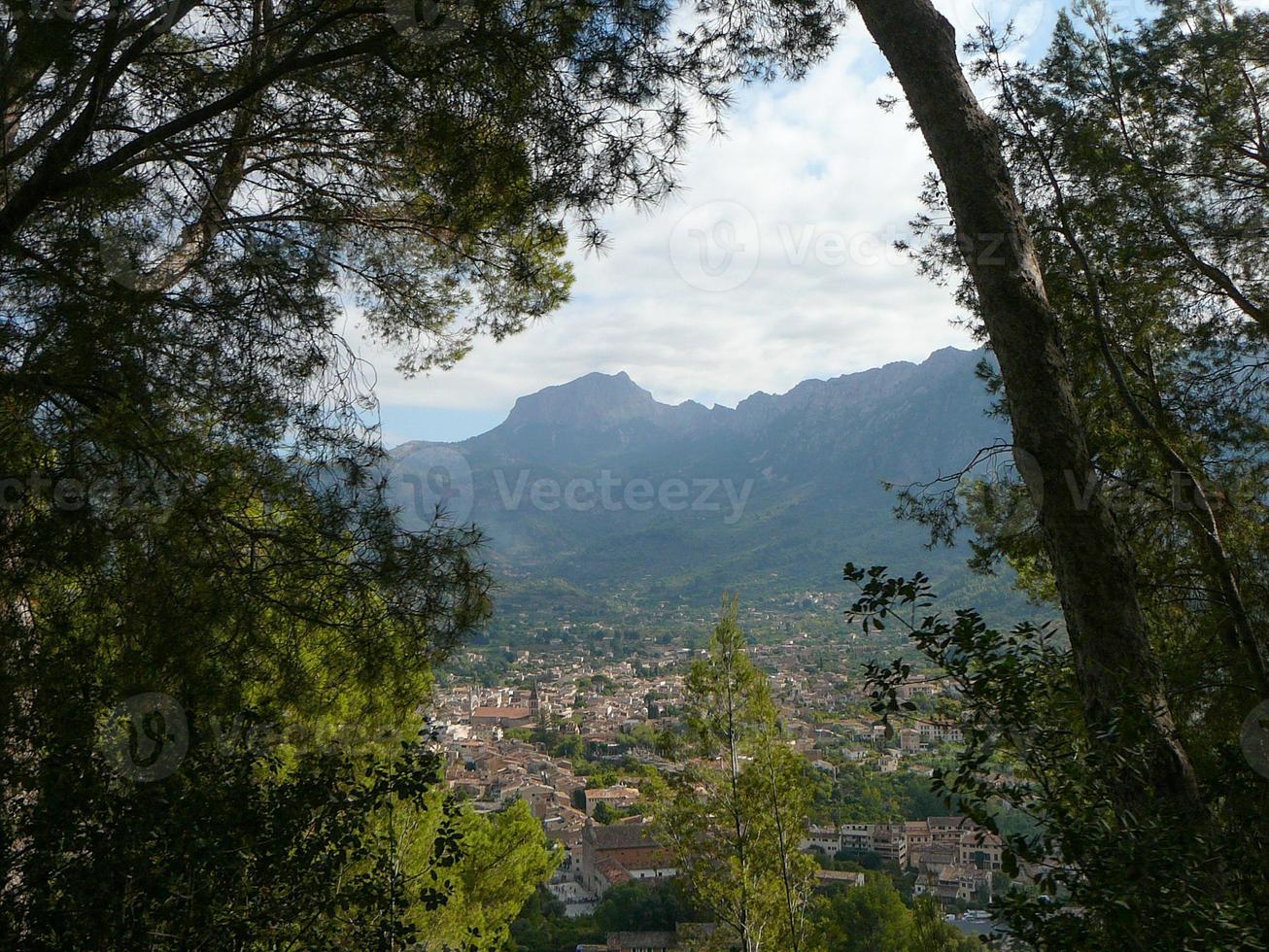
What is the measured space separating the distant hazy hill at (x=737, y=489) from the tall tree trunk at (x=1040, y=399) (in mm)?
19075

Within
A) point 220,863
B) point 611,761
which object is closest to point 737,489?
point 611,761

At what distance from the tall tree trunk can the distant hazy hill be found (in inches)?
751

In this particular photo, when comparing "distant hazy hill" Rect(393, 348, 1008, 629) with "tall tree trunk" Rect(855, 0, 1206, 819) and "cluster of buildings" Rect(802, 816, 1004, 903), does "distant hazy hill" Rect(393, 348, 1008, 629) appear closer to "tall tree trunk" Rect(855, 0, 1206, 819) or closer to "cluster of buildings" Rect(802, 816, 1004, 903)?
"cluster of buildings" Rect(802, 816, 1004, 903)

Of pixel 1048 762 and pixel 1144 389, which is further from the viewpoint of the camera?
pixel 1144 389

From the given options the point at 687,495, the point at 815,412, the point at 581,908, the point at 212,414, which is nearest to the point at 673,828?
the point at 212,414

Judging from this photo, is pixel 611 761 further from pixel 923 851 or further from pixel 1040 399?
pixel 1040 399

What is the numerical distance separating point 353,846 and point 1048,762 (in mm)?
2013

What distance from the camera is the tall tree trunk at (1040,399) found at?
233 cm

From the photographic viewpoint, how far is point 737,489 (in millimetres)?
68562

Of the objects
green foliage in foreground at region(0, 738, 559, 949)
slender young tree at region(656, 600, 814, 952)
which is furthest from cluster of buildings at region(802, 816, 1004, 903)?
green foliage in foreground at region(0, 738, 559, 949)

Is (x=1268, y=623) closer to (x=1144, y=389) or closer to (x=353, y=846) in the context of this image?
(x=1144, y=389)

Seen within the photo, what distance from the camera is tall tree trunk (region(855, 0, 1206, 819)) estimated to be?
233cm

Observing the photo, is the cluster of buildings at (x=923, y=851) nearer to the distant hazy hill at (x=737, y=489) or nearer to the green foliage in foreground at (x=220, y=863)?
the distant hazy hill at (x=737, y=489)

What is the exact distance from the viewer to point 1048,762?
5.83 feet
